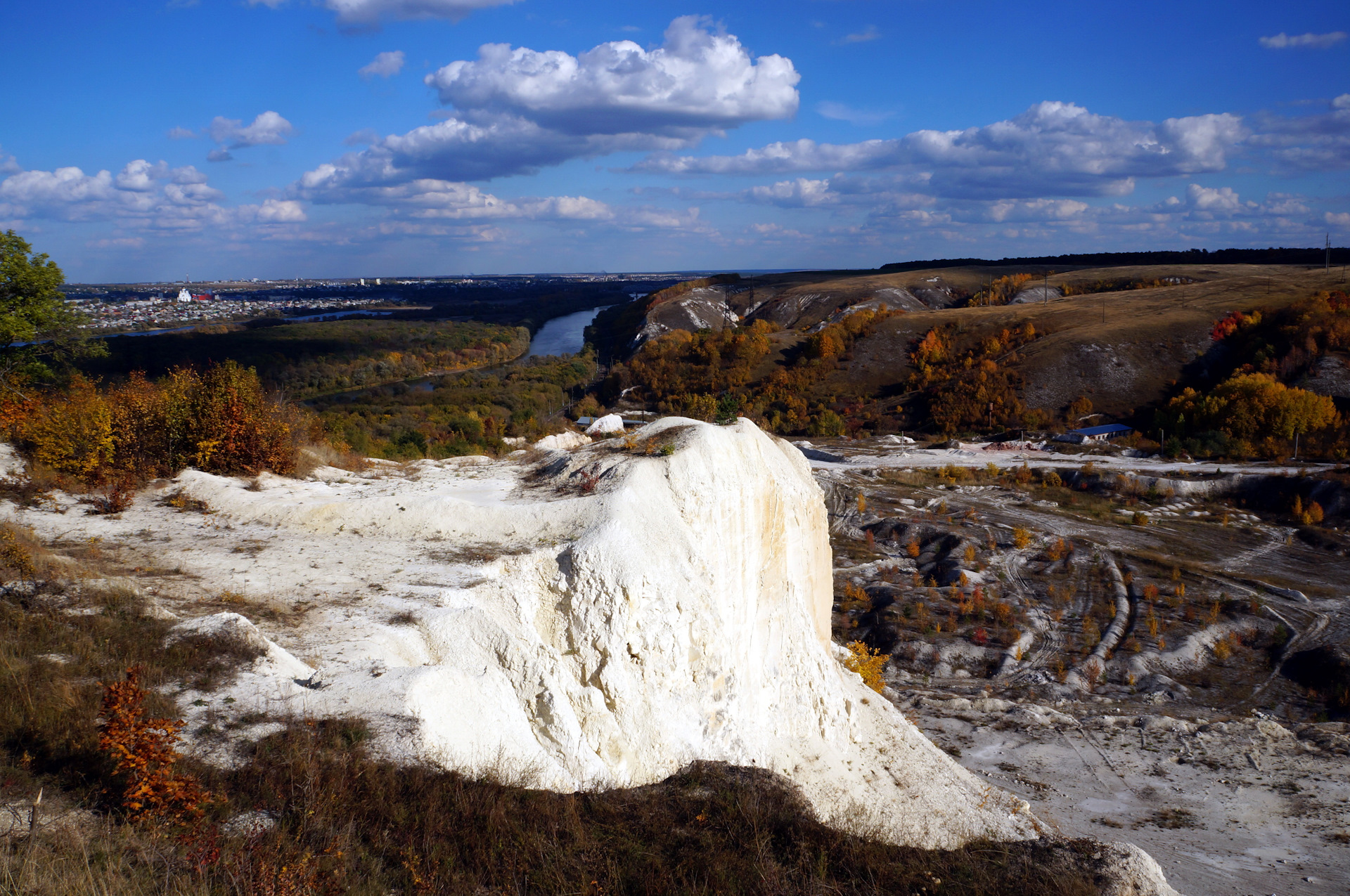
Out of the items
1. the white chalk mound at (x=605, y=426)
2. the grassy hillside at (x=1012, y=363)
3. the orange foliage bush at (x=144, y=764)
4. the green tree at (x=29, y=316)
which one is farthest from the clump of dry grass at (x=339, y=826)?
the grassy hillside at (x=1012, y=363)

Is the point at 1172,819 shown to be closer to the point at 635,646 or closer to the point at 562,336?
the point at 635,646

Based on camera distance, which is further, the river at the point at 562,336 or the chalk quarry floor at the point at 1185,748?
the river at the point at 562,336

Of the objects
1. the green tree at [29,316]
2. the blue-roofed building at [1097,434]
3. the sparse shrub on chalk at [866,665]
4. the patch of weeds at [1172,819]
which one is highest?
the green tree at [29,316]

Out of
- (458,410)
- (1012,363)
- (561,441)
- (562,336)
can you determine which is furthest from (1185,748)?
(562,336)

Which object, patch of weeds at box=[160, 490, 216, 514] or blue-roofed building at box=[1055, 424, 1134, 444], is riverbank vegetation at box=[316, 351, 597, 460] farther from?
blue-roofed building at box=[1055, 424, 1134, 444]

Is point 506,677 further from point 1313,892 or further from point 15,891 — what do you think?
point 1313,892

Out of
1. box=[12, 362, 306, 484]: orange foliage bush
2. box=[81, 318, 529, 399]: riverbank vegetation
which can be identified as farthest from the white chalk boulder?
box=[81, 318, 529, 399]: riverbank vegetation

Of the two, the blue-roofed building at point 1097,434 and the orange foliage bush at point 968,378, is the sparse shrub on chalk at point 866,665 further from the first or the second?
the orange foliage bush at point 968,378

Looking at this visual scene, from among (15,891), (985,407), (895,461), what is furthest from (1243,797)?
(985,407)
